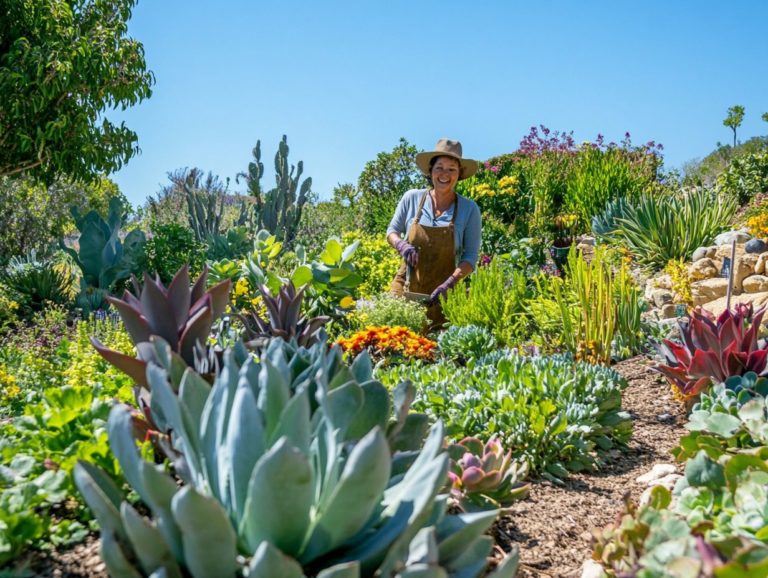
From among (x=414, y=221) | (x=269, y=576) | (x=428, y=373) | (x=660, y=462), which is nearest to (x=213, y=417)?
(x=269, y=576)

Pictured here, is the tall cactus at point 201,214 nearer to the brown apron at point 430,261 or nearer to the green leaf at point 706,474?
the brown apron at point 430,261

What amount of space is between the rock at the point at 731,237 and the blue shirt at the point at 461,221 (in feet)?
10.1

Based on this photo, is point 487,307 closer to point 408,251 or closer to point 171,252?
point 408,251

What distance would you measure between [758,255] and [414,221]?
3557 mm

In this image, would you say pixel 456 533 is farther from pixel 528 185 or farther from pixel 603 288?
pixel 528 185

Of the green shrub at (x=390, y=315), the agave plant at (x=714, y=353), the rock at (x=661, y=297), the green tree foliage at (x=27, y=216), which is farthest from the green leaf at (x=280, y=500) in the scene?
the green tree foliage at (x=27, y=216)

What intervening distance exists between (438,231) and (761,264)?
3325mm

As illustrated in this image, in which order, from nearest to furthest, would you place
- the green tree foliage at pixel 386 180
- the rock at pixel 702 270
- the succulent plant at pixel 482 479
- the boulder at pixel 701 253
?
the succulent plant at pixel 482 479
the rock at pixel 702 270
the boulder at pixel 701 253
the green tree foliage at pixel 386 180

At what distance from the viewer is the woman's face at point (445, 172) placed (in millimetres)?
6574

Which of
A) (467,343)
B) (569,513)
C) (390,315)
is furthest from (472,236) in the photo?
(569,513)

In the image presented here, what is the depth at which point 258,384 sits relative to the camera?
166 cm

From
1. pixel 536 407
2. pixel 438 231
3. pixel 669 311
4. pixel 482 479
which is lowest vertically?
pixel 482 479

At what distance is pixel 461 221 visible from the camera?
6688 mm

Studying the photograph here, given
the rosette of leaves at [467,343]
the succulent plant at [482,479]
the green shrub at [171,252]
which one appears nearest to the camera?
the succulent plant at [482,479]
